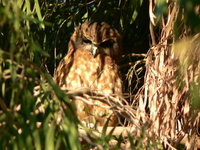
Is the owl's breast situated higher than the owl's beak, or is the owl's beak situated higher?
the owl's beak

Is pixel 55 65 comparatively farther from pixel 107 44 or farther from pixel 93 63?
pixel 107 44

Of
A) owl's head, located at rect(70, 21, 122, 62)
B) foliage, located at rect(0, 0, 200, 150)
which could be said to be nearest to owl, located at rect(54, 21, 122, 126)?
owl's head, located at rect(70, 21, 122, 62)

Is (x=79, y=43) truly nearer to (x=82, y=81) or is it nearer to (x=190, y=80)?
(x=82, y=81)

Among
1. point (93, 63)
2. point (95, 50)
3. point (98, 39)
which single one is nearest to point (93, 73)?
point (93, 63)

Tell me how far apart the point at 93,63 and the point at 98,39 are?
9.1 inches

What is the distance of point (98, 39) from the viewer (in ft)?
11.2

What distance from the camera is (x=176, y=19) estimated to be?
6.95 ft

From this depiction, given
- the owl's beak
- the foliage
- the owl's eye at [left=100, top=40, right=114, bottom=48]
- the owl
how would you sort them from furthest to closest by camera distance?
the owl's eye at [left=100, top=40, right=114, bottom=48] → the owl's beak → the owl → the foliage

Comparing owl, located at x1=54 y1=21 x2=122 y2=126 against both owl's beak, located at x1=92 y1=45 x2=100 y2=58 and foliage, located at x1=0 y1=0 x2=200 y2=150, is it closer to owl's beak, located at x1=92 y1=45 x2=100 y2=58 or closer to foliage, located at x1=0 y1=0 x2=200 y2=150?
owl's beak, located at x1=92 y1=45 x2=100 y2=58

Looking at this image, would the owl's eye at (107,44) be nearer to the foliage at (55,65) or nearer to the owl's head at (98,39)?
the owl's head at (98,39)

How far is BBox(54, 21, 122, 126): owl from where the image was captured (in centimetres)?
312

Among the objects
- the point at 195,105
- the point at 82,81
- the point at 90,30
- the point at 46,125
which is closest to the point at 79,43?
the point at 90,30

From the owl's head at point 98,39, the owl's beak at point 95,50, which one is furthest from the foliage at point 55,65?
the owl's beak at point 95,50

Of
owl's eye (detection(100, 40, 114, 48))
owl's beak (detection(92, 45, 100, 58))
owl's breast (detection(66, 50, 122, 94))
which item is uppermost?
owl's eye (detection(100, 40, 114, 48))
